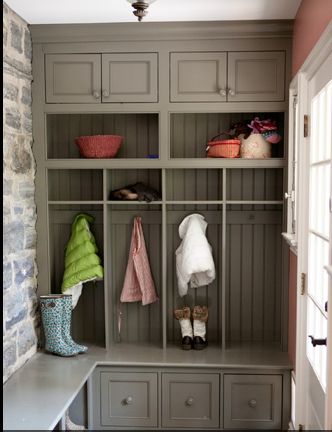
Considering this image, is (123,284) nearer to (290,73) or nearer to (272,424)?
(272,424)

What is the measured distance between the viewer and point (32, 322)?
3.29 metres

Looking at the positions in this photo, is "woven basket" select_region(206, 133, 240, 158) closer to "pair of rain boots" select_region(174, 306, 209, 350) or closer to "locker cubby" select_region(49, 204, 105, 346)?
"locker cubby" select_region(49, 204, 105, 346)

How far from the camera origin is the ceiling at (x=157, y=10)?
9.39 feet

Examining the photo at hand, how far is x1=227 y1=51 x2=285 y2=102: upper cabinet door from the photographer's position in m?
3.24

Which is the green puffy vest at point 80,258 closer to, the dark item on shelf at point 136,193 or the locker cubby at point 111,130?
the dark item on shelf at point 136,193

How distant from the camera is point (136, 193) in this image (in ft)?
11.2

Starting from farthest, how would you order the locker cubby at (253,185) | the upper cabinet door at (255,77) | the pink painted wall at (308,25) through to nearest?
the locker cubby at (253,185), the upper cabinet door at (255,77), the pink painted wall at (308,25)

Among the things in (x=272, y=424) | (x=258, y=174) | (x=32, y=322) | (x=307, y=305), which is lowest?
(x=272, y=424)

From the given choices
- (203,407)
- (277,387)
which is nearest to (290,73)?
(277,387)

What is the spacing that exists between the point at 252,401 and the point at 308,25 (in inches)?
87.2

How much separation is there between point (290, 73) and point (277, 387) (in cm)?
198

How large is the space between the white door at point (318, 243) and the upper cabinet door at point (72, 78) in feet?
4.64

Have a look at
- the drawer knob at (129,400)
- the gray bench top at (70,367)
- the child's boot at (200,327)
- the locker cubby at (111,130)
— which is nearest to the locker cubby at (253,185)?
the locker cubby at (111,130)

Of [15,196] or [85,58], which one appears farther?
[85,58]
